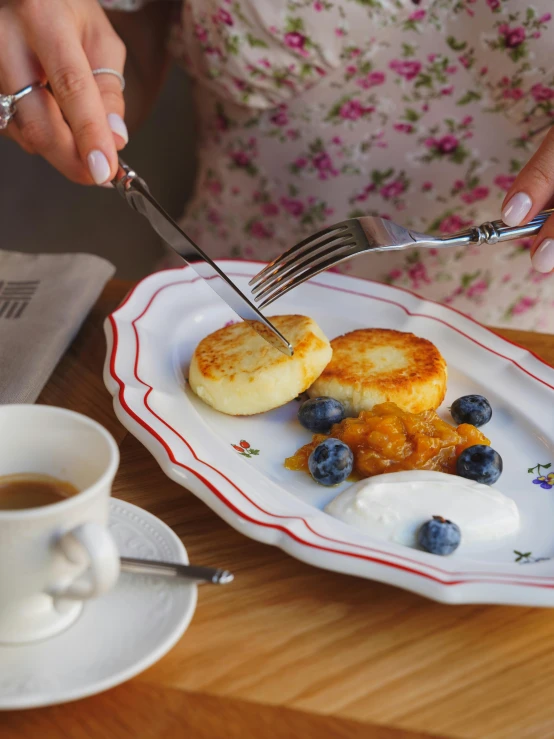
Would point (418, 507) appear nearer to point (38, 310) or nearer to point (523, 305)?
point (38, 310)

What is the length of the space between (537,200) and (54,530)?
2.98 feet

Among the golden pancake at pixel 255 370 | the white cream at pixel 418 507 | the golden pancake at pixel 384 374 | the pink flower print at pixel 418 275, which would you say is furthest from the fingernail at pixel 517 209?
the pink flower print at pixel 418 275

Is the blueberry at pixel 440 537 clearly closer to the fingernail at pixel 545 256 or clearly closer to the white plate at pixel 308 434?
the white plate at pixel 308 434

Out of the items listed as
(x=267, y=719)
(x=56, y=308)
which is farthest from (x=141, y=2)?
(x=267, y=719)

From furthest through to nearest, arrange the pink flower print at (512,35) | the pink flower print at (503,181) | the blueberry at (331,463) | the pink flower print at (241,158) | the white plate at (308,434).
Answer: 1. the pink flower print at (241,158)
2. the pink flower print at (503,181)
3. the pink flower print at (512,35)
4. the blueberry at (331,463)
5. the white plate at (308,434)

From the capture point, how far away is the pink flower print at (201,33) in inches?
64.7

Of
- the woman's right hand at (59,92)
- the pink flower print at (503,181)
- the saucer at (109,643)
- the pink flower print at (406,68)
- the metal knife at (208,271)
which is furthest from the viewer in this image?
the pink flower print at (503,181)

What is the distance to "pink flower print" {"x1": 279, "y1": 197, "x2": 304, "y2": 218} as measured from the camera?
1.87m

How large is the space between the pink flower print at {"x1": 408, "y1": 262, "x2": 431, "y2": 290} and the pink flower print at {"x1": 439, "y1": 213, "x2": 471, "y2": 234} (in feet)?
0.35

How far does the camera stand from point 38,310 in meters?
1.38

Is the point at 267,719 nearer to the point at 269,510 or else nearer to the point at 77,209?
the point at 269,510

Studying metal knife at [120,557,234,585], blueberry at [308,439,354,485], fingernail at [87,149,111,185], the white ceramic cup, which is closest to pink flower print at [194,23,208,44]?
fingernail at [87,149,111,185]

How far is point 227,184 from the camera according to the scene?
1.92 meters

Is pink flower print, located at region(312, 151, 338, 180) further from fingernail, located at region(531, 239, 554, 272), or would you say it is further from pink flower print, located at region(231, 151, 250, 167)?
fingernail, located at region(531, 239, 554, 272)
